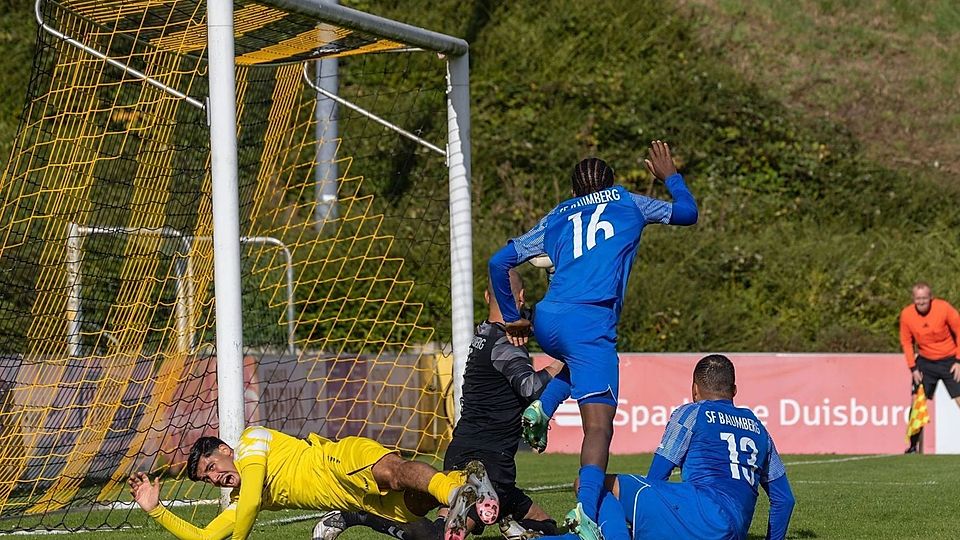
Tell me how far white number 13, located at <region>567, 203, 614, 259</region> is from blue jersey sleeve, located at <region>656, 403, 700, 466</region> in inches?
45.2

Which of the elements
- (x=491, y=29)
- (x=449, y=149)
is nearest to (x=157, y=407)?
(x=449, y=149)

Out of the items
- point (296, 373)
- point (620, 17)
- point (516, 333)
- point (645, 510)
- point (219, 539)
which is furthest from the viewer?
point (620, 17)

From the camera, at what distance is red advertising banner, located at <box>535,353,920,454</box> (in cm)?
1672

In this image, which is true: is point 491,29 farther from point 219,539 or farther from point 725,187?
point 219,539

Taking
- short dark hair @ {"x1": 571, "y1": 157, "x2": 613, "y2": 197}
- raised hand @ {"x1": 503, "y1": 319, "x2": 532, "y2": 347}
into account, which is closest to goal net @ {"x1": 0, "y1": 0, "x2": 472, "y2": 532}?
raised hand @ {"x1": 503, "y1": 319, "x2": 532, "y2": 347}

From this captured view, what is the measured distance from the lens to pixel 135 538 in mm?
8477

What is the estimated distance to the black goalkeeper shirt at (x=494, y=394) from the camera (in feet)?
24.2

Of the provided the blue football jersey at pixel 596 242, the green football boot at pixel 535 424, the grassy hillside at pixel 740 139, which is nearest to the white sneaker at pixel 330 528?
the green football boot at pixel 535 424

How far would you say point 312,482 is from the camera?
6.85 meters

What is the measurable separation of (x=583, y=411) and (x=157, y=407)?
4858 millimetres

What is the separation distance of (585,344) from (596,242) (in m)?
0.55

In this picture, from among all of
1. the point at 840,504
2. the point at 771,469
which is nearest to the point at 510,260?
the point at 771,469

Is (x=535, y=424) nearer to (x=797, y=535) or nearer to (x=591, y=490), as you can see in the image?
(x=591, y=490)

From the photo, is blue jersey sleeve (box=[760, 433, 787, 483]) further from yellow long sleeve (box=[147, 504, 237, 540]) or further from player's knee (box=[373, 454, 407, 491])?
yellow long sleeve (box=[147, 504, 237, 540])
